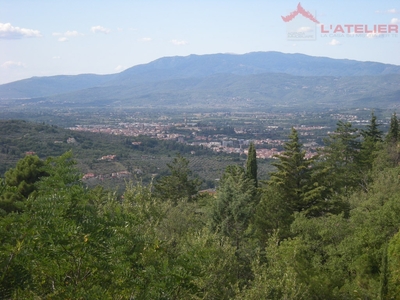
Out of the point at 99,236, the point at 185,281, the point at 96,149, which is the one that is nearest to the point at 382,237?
the point at 185,281

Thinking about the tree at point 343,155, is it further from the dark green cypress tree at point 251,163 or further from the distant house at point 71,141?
the distant house at point 71,141

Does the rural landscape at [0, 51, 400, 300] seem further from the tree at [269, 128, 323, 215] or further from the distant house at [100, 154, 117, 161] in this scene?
the distant house at [100, 154, 117, 161]

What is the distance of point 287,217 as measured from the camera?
1576 centimetres

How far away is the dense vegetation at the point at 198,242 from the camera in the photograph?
4.17m

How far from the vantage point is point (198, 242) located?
8383 mm

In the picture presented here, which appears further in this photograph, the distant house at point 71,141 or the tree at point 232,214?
the distant house at point 71,141

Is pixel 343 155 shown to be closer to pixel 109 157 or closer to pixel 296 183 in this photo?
pixel 296 183

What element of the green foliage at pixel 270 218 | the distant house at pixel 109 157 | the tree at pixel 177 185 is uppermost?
the green foliage at pixel 270 218

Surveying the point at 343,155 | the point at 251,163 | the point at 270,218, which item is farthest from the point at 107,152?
the point at 270,218

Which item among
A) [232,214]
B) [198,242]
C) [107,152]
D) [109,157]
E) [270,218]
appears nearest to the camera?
[198,242]

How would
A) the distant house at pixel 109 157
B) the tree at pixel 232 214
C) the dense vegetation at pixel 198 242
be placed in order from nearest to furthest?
the dense vegetation at pixel 198 242, the tree at pixel 232 214, the distant house at pixel 109 157

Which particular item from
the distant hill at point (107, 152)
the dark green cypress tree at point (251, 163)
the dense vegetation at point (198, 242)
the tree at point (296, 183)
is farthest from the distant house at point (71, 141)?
the tree at point (296, 183)

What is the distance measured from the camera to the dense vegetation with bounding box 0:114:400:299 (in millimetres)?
4172

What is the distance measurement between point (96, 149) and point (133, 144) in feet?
34.8
